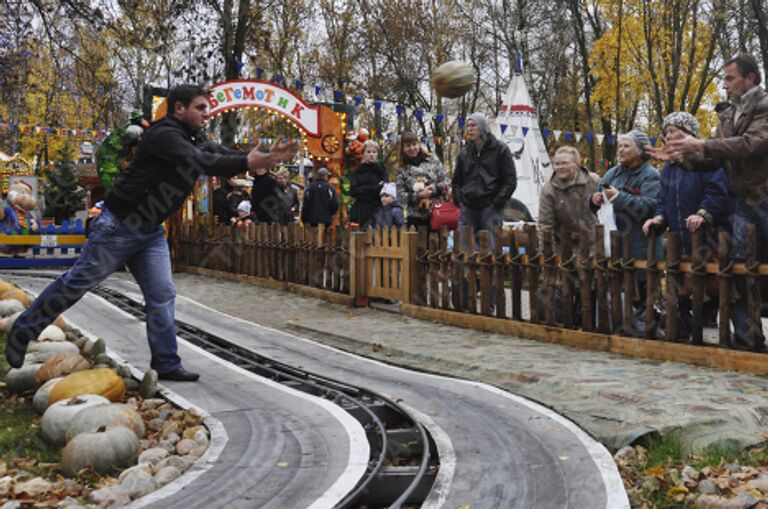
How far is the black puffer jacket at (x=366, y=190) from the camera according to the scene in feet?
41.5

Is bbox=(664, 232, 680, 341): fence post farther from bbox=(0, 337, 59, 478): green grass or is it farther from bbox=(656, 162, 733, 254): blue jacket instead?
bbox=(0, 337, 59, 478): green grass

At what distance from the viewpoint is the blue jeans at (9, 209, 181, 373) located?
624 centimetres

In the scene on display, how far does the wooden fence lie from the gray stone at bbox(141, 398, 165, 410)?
424 cm

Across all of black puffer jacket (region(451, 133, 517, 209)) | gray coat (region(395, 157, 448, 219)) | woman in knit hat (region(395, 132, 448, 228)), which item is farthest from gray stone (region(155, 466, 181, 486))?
gray coat (region(395, 157, 448, 219))

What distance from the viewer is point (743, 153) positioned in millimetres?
6867

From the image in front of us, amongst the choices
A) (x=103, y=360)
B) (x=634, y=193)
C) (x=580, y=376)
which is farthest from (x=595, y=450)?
(x=634, y=193)

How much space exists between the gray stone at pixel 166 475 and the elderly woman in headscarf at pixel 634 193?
5.32 metres

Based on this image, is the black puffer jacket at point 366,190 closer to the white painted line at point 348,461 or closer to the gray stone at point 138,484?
the white painted line at point 348,461

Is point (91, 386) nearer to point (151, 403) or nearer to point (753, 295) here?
point (151, 403)

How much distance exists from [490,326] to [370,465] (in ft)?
16.8

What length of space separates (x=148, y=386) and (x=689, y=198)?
516 centimetres

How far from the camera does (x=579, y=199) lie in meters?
9.08

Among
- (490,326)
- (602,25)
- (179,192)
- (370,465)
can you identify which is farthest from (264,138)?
(370,465)

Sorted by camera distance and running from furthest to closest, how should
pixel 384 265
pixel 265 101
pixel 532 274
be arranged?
pixel 265 101, pixel 384 265, pixel 532 274
